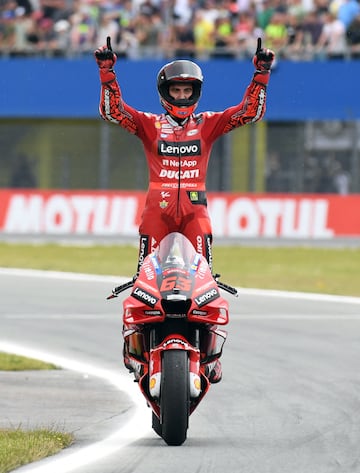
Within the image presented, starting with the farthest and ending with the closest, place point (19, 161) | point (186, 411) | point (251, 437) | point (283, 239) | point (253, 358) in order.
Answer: point (19, 161)
point (283, 239)
point (253, 358)
point (251, 437)
point (186, 411)

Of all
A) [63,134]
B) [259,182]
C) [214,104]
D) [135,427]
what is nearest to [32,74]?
[63,134]

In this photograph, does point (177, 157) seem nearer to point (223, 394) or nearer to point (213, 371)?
point (213, 371)

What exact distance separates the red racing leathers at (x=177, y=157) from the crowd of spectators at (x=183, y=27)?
817 inches

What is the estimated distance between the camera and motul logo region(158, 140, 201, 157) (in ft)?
26.0

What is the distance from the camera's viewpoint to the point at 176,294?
696 cm

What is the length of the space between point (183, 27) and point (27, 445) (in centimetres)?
2305

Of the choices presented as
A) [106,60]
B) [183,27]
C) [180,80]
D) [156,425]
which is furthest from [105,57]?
[183,27]

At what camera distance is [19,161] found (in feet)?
93.5

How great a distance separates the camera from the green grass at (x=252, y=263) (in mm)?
18875

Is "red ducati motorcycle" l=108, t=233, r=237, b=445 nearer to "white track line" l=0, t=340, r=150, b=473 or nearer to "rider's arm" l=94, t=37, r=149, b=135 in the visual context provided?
"white track line" l=0, t=340, r=150, b=473

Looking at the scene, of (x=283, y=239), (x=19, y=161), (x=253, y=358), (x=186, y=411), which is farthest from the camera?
(x=19, y=161)

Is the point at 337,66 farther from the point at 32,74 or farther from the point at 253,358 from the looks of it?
the point at 253,358

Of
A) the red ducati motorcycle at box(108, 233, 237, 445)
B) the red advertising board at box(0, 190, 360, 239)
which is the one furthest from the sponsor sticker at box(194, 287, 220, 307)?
the red advertising board at box(0, 190, 360, 239)

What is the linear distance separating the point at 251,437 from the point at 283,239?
64.1 ft
